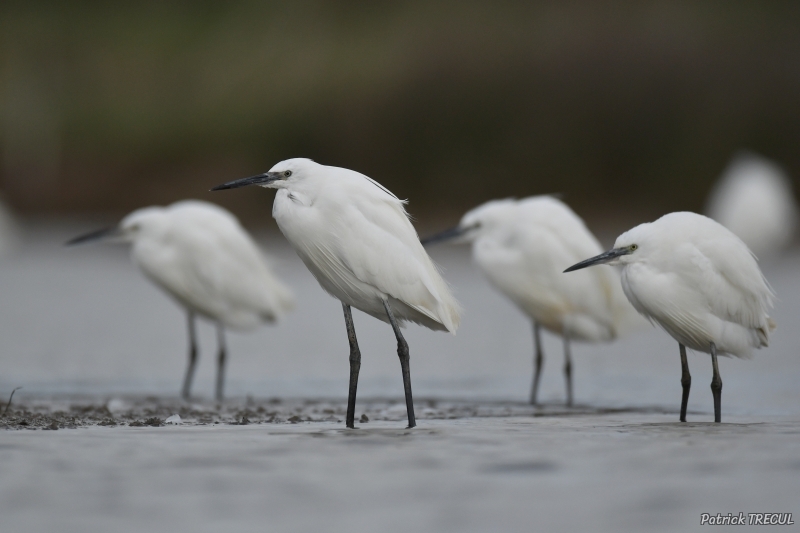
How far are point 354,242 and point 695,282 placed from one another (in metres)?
1.86

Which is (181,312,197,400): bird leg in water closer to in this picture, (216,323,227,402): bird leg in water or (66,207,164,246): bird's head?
(216,323,227,402): bird leg in water

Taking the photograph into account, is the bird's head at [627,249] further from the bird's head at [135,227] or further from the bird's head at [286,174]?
the bird's head at [135,227]

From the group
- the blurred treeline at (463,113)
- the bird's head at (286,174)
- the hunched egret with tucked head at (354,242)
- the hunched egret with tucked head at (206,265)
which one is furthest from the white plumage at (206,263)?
the blurred treeline at (463,113)

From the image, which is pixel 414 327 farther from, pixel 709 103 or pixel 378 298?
pixel 709 103

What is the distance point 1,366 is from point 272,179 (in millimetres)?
5142

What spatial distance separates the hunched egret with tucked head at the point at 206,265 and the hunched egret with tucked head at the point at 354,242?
3.74 meters

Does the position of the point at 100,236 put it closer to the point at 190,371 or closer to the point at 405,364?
the point at 190,371

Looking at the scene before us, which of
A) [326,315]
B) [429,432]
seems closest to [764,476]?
[429,432]

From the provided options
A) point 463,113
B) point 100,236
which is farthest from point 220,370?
point 463,113

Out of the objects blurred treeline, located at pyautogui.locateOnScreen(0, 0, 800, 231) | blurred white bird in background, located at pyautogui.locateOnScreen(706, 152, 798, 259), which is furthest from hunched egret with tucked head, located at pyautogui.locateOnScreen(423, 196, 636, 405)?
blurred treeline, located at pyautogui.locateOnScreen(0, 0, 800, 231)

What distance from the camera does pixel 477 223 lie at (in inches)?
379

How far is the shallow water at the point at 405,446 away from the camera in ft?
13.2

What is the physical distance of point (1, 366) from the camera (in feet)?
33.7

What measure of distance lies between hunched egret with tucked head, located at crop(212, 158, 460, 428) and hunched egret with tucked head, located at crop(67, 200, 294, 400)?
3.74 meters
